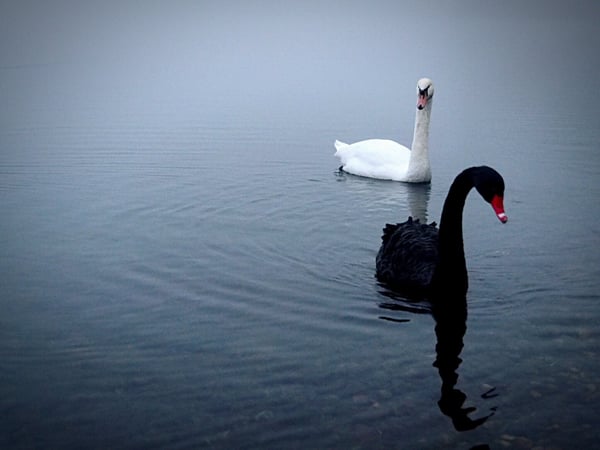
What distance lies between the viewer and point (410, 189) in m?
9.60

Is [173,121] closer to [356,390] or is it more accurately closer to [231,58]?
[356,390]

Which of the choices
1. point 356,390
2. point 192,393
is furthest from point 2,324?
point 356,390

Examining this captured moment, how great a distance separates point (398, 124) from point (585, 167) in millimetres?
5087

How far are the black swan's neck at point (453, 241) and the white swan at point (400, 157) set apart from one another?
4126mm

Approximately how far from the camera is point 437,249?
594 cm

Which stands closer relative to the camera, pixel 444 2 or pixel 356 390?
pixel 356 390

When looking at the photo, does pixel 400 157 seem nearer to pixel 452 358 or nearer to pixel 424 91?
pixel 424 91

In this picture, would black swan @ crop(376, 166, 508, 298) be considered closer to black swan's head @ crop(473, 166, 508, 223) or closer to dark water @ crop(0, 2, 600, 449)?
black swan's head @ crop(473, 166, 508, 223)

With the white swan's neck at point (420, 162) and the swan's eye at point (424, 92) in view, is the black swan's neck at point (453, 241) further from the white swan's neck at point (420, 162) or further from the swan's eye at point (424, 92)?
the swan's eye at point (424, 92)

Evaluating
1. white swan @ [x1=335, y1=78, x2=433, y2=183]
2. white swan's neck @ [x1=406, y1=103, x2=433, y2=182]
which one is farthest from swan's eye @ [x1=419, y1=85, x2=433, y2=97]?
white swan's neck @ [x1=406, y1=103, x2=433, y2=182]

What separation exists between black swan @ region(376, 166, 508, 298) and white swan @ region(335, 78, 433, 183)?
125 inches

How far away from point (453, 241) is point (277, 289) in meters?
1.37

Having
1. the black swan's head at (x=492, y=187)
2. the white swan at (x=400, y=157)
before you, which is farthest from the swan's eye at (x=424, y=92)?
the black swan's head at (x=492, y=187)

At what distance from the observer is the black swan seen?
527 cm
